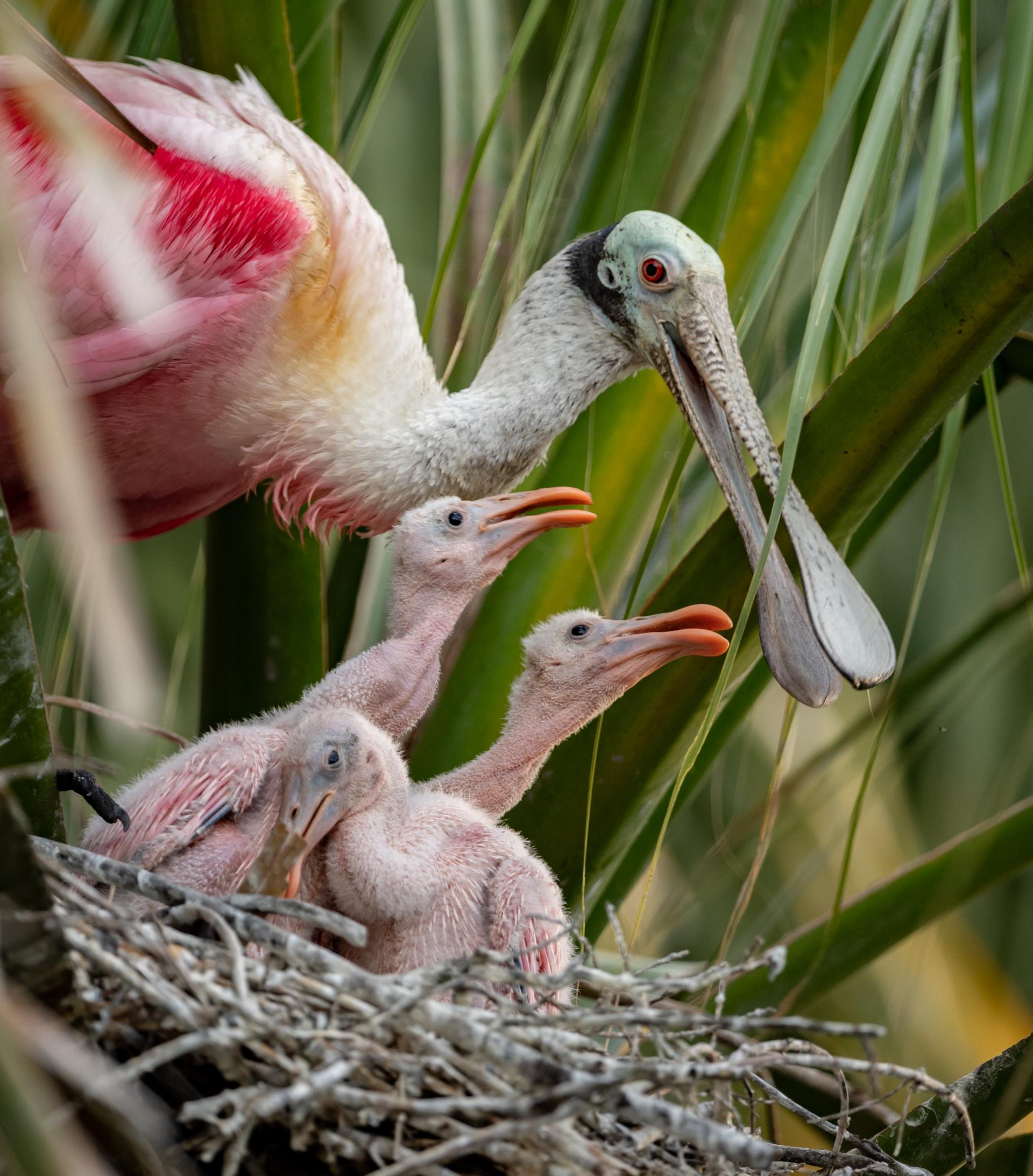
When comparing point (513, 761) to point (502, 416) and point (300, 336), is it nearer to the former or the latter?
point (502, 416)

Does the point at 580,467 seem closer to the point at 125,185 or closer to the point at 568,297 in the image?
the point at 568,297

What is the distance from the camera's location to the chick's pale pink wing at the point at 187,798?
1.85 m

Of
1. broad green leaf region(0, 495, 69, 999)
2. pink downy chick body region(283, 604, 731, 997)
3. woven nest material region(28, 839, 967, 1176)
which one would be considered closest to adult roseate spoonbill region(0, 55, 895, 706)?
pink downy chick body region(283, 604, 731, 997)

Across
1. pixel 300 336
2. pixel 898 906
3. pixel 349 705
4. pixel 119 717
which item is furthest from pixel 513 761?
pixel 300 336

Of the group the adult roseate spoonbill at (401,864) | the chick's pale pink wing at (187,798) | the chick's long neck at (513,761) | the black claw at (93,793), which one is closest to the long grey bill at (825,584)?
the chick's long neck at (513,761)

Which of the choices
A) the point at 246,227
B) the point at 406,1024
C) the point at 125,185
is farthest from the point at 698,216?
the point at 406,1024

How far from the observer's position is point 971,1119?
1672mm

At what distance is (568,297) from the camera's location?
2.59 metres

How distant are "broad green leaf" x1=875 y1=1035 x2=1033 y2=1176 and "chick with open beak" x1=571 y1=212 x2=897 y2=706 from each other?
1.66 ft

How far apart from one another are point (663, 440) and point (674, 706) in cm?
61

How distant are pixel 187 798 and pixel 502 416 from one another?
911 mm

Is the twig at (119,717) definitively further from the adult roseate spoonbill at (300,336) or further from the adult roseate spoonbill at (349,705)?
the adult roseate spoonbill at (300,336)

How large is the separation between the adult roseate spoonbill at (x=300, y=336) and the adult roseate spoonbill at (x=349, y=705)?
19cm

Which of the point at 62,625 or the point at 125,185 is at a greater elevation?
the point at 125,185
